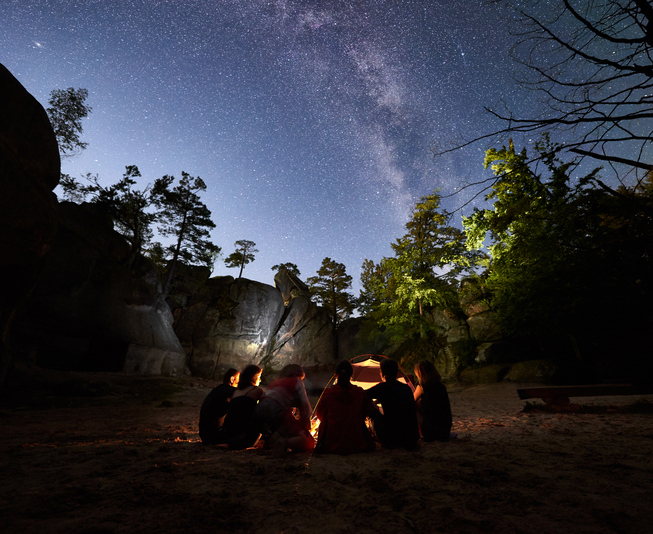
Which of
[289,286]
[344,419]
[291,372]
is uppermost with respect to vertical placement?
[289,286]

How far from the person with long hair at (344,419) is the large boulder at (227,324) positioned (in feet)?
79.6

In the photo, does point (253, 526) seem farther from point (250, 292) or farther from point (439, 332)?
point (250, 292)

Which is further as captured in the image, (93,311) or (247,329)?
(247,329)

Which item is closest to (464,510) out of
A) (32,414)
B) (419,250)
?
(32,414)

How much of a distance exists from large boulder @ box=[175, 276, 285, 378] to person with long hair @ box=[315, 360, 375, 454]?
24253 mm

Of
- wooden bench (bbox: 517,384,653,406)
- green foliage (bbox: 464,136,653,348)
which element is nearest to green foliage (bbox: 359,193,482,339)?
green foliage (bbox: 464,136,653,348)

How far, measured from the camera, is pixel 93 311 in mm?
15125

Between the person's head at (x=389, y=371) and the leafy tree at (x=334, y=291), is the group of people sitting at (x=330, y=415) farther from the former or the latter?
the leafy tree at (x=334, y=291)

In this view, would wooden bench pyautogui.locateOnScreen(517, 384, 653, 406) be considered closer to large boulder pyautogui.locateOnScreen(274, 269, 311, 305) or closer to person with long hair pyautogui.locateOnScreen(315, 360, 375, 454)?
person with long hair pyautogui.locateOnScreen(315, 360, 375, 454)

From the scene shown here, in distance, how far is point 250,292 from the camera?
29.5 meters

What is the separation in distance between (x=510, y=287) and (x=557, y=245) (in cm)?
298

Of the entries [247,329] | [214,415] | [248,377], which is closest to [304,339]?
[247,329]

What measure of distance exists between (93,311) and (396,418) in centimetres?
1746

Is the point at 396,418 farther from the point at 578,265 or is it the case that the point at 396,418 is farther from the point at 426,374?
the point at 578,265
